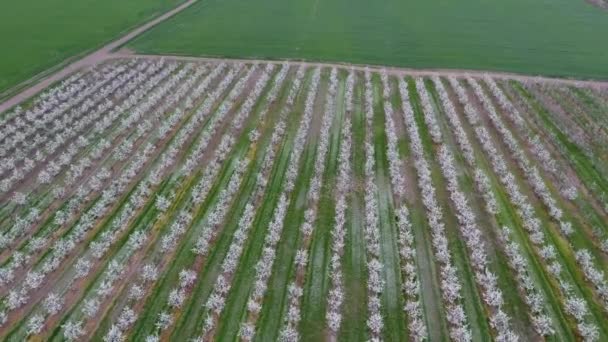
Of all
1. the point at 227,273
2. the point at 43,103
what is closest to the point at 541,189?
the point at 227,273

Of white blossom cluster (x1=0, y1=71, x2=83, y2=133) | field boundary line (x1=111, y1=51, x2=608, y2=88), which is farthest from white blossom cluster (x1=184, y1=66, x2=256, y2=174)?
white blossom cluster (x1=0, y1=71, x2=83, y2=133)

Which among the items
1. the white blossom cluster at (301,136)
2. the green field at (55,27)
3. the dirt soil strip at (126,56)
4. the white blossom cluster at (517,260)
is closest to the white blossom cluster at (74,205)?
the white blossom cluster at (301,136)

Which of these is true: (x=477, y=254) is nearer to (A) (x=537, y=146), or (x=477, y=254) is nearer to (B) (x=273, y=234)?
(B) (x=273, y=234)

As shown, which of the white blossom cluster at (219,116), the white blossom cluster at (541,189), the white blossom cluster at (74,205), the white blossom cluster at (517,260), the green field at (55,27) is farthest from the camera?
the green field at (55,27)

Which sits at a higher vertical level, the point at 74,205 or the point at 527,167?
the point at 527,167

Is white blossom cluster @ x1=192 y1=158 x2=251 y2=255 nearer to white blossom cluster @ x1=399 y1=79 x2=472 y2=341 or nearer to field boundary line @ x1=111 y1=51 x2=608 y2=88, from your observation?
white blossom cluster @ x1=399 y1=79 x2=472 y2=341

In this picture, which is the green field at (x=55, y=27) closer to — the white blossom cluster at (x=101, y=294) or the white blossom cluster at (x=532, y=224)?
the white blossom cluster at (x=101, y=294)
